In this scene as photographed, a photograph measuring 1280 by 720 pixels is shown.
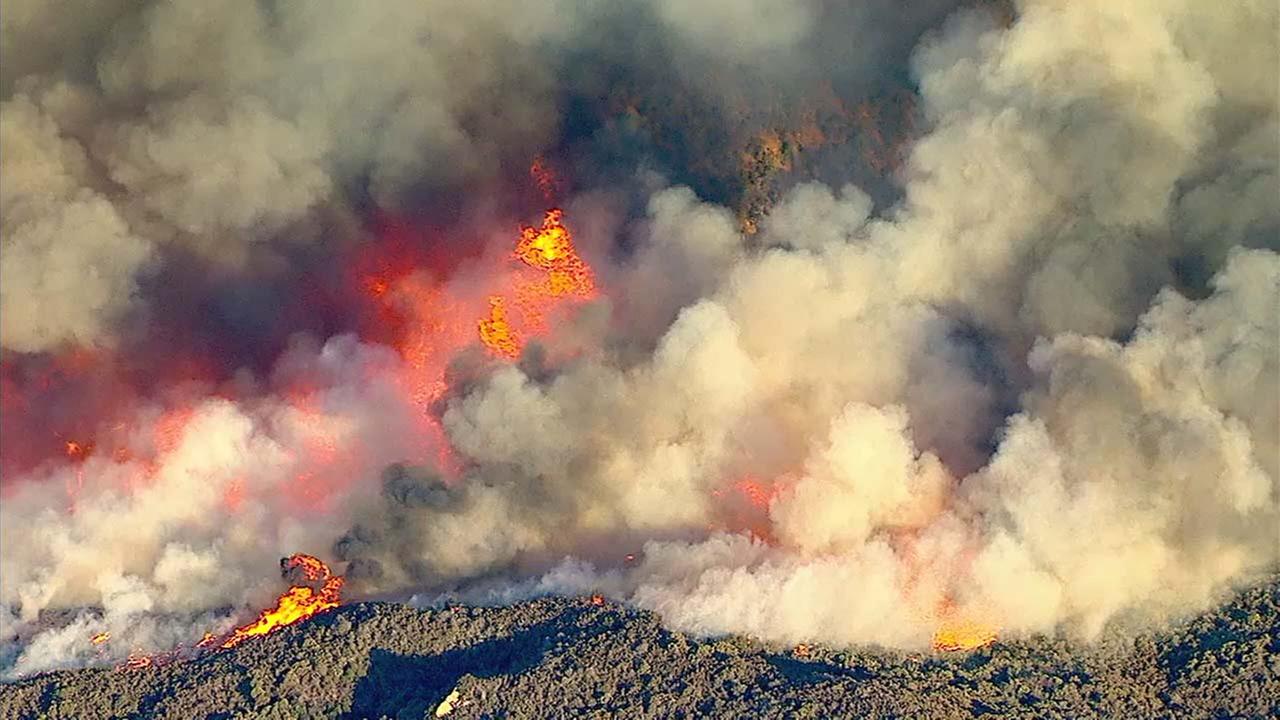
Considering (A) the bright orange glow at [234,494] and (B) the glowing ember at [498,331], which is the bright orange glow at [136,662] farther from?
(B) the glowing ember at [498,331]

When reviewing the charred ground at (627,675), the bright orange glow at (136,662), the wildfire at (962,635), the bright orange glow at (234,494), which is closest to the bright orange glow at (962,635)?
the wildfire at (962,635)

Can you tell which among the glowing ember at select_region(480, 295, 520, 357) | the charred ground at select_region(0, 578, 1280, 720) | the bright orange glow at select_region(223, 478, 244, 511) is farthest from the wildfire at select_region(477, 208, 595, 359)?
the charred ground at select_region(0, 578, 1280, 720)

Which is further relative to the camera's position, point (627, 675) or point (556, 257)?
point (556, 257)

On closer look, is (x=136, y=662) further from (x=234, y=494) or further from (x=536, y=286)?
(x=536, y=286)

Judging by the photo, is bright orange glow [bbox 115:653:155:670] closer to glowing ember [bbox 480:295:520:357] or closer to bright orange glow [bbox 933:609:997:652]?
glowing ember [bbox 480:295:520:357]

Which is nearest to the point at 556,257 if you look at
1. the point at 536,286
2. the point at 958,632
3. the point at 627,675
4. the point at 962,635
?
the point at 536,286

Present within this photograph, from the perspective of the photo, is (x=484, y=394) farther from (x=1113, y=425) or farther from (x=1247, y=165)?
(x=1247, y=165)
